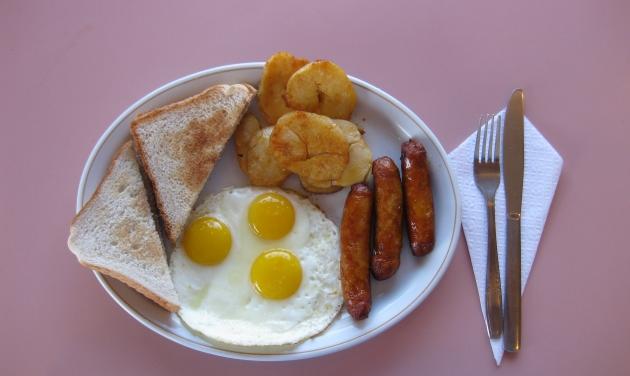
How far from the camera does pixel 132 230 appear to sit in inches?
88.7

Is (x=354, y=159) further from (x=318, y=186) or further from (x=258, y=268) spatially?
(x=258, y=268)

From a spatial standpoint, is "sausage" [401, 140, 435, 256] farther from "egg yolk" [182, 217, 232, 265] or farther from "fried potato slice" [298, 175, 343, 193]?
"egg yolk" [182, 217, 232, 265]

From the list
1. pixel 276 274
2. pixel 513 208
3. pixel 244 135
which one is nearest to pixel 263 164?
pixel 244 135

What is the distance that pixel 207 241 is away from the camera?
2.29 m

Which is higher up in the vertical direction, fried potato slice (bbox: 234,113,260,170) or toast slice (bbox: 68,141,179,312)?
fried potato slice (bbox: 234,113,260,170)

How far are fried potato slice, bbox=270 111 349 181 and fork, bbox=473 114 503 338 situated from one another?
0.62 meters

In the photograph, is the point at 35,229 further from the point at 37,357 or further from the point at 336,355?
the point at 336,355

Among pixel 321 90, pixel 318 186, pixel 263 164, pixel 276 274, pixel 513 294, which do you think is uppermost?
pixel 321 90

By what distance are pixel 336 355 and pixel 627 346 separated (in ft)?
4.28

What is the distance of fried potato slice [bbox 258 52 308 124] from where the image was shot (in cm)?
231

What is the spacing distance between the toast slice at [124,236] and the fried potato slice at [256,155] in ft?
1.46

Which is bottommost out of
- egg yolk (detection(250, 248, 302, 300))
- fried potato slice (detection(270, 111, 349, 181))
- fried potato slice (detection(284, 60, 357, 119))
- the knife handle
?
the knife handle

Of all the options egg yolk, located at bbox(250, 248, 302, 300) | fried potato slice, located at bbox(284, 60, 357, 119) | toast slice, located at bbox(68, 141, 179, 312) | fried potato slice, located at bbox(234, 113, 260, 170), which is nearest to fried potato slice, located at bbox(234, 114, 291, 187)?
fried potato slice, located at bbox(234, 113, 260, 170)

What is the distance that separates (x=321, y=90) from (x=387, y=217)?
60cm
